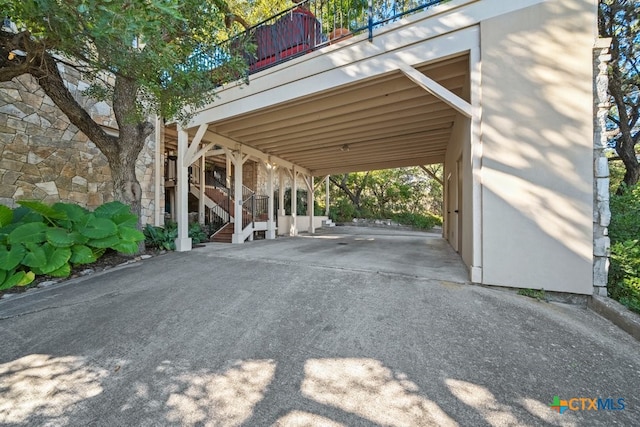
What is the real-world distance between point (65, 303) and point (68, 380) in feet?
5.08

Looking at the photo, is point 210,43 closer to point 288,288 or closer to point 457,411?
point 288,288

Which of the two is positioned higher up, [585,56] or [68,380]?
[585,56]

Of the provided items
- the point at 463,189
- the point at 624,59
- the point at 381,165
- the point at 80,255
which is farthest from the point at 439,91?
the point at 624,59

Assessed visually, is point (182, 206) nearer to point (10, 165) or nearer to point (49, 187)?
point (49, 187)

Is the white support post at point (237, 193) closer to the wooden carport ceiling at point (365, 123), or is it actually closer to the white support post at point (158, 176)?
the wooden carport ceiling at point (365, 123)

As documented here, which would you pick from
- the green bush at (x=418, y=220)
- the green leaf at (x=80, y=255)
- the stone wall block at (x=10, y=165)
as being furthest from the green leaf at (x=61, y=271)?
the green bush at (x=418, y=220)

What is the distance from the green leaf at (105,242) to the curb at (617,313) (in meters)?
5.45

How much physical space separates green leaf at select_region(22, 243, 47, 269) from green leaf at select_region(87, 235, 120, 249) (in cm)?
52

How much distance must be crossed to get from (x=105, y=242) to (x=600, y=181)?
228 inches

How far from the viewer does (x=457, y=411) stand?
1.25 m

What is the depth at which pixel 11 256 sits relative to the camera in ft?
9.37

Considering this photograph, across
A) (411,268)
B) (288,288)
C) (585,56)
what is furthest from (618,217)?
(288,288)

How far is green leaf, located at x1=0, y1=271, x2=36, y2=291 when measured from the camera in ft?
9.18

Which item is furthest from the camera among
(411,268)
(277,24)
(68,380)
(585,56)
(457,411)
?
(277,24)
